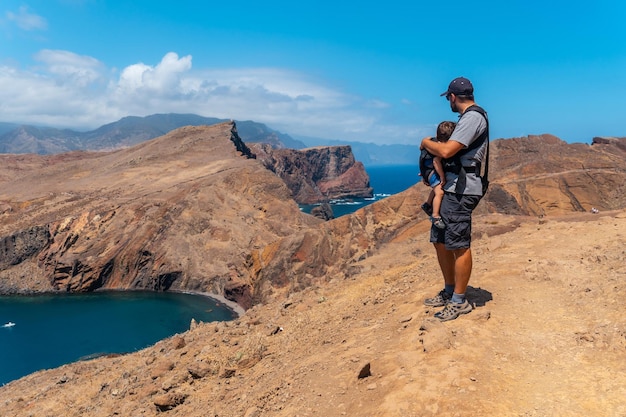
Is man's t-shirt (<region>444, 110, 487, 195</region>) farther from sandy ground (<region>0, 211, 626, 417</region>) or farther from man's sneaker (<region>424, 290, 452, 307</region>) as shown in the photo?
sandy ground (<region>0, 211, 626, 417</region>)

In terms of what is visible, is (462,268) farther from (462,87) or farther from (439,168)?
(462,87)

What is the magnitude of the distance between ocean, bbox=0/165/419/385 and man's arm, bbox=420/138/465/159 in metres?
34.0

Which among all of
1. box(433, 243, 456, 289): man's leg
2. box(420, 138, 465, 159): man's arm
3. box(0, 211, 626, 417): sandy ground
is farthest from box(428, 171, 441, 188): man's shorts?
box(0, 211, 626, 417): sandy ground

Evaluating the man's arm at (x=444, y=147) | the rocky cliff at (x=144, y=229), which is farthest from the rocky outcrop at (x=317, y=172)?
the man's arm at (x=444, y=147)

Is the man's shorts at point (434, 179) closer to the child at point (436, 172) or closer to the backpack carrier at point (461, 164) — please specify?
the child at point (436, 172)

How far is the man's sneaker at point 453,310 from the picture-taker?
22.7 ft

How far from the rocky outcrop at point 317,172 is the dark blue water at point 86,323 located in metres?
96.8

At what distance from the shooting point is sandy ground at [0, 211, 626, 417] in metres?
5.36

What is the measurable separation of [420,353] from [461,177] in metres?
2.73

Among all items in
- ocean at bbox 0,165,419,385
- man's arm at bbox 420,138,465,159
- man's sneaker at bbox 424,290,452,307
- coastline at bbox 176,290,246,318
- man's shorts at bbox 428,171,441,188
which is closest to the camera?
man's arm at bbox 420,138,465,159

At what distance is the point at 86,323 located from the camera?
153 ft

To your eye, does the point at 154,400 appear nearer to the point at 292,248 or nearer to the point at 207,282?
the point at 292,248

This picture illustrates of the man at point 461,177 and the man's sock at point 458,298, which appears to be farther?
the man's sock at point 458,298

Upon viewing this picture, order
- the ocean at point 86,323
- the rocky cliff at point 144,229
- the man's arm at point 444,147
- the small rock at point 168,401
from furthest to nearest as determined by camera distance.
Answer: the rocky cliff at point 144,229 → the ocean at point 86,323 → the small rock at point 168,401 → the man's arm at point 444,147
